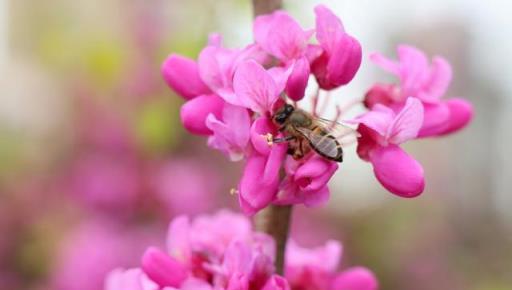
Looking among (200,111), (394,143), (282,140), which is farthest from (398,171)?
(200,111)

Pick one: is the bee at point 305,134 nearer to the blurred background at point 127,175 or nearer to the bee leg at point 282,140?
the bee leg at point 282,140

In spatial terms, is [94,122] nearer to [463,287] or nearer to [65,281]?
[65,281]

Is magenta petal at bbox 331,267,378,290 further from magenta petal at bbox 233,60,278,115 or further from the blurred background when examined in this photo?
the blurred background

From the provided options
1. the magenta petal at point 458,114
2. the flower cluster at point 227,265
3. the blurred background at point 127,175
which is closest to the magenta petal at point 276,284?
the flower cluster at point 227,265

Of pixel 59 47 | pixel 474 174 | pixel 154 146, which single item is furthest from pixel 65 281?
pixel 474 174

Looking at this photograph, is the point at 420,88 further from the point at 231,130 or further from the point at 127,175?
the point at 127,175

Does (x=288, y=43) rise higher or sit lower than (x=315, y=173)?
higher

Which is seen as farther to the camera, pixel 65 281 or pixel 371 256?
pixel 371 256
